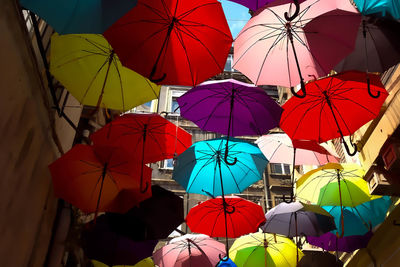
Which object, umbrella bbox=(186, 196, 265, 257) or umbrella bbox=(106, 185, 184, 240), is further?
umbrella bbox=(186, 196, 265, 257)

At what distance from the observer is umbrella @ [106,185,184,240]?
5.61 m

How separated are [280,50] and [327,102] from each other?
1.23m

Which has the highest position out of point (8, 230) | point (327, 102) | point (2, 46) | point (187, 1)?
point (187, 1)

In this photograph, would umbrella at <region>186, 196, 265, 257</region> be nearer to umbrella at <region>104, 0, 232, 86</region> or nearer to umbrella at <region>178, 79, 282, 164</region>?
umbrella at <region>178, 79, 282, 164</region>

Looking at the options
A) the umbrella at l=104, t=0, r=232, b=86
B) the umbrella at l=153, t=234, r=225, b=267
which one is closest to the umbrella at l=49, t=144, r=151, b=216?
the umbrella at l=104, t=0, r=232, b=86

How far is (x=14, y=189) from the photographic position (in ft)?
14.5

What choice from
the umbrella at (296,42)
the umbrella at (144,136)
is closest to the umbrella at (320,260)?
the umbrella at (144,136)

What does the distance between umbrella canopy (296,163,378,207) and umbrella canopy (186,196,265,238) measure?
114 centimetres

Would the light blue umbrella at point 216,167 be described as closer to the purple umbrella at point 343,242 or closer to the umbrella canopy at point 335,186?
the umbrella canopy at point 335,186

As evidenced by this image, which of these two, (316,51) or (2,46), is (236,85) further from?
(2,46)

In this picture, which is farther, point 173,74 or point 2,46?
point 173,74

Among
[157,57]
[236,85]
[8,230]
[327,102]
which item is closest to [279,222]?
[327,102]

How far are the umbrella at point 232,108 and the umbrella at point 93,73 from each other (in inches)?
36.3

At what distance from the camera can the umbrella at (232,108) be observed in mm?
5254
